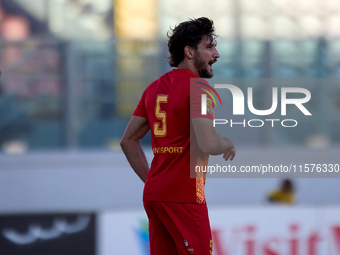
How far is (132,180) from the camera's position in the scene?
22.2 ft

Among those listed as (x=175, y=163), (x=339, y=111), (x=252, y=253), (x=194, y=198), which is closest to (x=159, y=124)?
(x=175, y=163)

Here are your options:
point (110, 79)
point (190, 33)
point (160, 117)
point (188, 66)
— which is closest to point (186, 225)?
point (160, 117)

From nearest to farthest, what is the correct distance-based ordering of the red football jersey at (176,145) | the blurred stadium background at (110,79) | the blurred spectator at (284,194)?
the red football jersey at (176,145)
the blurred spectator at (284,194)
the blurred stadium background at (110,79)

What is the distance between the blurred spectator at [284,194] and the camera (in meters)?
5.65

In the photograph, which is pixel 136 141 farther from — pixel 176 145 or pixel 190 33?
pixel 190 33

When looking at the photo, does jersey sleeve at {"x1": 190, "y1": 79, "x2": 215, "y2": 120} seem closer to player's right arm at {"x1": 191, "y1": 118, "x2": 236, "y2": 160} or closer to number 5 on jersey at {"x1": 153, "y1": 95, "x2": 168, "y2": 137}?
player's right arm at {"x1": 191, "y1": 118, "x2": 236, "y2": 160}

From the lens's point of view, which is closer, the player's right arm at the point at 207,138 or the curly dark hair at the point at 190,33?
the player's right arm at the point at 207,138

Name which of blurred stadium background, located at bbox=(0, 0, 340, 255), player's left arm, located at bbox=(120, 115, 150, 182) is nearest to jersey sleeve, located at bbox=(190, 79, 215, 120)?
player's left arm, located at bbox=(120, 115, 150, 182)

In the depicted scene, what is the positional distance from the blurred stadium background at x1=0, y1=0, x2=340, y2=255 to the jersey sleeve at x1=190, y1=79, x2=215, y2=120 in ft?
15.9

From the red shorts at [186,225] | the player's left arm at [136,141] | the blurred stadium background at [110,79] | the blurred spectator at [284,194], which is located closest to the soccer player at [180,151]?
the red shorts at [186,225]

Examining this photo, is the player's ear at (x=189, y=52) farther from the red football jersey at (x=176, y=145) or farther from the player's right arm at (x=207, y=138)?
the player's right arm at (x=207, y=138)

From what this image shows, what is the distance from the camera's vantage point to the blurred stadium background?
6711 millimetres

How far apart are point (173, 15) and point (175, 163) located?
5.60 metres

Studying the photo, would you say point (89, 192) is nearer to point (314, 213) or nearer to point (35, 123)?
point (35, 123)
